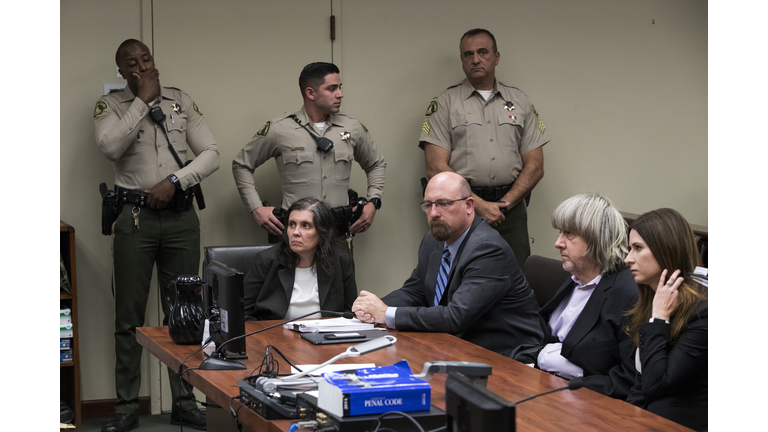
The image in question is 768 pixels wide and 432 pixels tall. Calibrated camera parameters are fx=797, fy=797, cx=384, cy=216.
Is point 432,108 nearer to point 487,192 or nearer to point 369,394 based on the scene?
point 487,192

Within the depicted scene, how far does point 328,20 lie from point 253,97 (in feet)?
2.05

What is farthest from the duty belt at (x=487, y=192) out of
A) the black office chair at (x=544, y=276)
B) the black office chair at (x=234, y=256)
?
the black office chair at (x=234, y=256)

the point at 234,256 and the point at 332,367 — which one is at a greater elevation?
the point at 234,256

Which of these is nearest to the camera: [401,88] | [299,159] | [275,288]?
[275,288]

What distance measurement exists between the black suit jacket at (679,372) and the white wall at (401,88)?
282 centimetres

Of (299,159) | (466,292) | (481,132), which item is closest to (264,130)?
(299,159)

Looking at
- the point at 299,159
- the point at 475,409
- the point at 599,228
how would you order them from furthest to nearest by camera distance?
the point at 299,159, the point at 599,228, the point at 475,409

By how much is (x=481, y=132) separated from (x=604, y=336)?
229 centimetres

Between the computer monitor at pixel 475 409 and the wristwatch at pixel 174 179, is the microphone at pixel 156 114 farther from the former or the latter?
the computer monitor at pixel 475 409

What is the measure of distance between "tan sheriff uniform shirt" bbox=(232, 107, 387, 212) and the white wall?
300mm

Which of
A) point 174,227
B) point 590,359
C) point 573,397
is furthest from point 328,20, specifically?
point 573,397

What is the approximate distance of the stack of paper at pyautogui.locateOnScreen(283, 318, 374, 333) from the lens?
2.66m

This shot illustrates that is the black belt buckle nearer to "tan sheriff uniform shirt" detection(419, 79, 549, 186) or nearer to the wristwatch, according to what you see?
the wristwatch

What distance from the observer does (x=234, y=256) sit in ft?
11.0
